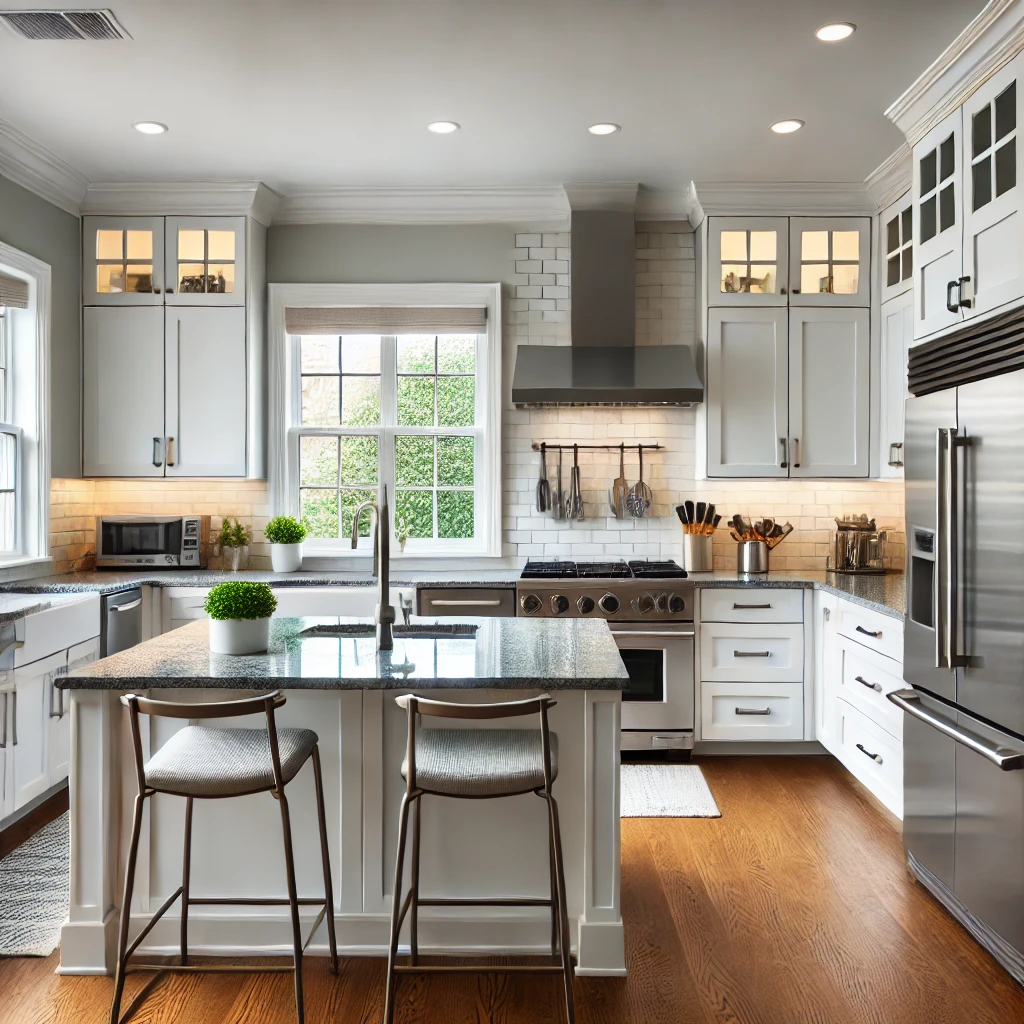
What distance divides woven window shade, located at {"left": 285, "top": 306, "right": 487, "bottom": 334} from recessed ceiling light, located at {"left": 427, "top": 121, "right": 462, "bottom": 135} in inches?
45.1

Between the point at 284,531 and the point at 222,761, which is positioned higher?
the point at 284,531

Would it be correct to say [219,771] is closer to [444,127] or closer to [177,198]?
[444,127]

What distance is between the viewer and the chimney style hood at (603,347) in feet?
15.2

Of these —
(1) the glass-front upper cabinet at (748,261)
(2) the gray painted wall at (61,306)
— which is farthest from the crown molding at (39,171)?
(1) the glass-front upper cabinet at (748,261)

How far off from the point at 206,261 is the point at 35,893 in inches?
126

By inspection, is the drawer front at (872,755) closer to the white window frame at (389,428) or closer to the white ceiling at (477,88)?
the white window frame at (389,428)

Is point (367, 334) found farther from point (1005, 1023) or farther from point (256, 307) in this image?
point (1005, 1023)

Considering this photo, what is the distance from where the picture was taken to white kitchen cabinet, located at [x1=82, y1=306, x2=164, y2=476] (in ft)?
15.7

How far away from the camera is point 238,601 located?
2.62 metres

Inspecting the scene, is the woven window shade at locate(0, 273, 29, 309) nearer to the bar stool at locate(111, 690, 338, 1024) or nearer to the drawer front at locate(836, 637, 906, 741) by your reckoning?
the bar stool at locate(111, 690, 338, 1024)

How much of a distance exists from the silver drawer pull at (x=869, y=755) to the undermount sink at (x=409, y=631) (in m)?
1.78

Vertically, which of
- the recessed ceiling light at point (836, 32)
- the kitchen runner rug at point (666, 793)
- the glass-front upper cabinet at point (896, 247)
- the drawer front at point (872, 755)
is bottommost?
the kitchen runner rug at point (666, 793)

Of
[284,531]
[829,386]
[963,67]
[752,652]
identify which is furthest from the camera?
[284,531]

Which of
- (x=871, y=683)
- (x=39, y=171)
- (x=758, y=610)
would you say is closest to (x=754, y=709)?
(x=758, y=610)
